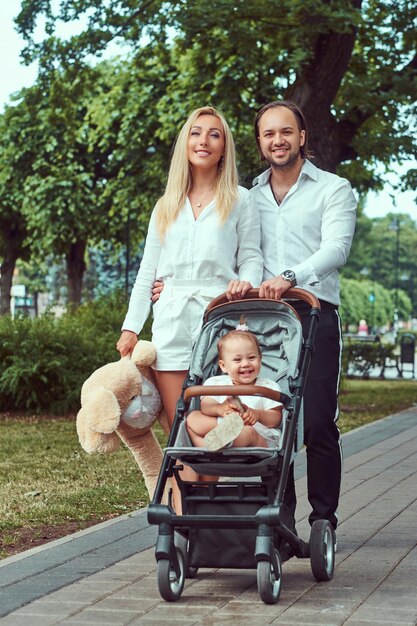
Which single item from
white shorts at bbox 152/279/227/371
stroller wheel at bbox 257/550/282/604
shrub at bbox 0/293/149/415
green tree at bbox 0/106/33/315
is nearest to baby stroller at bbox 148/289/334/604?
stroller wheel at bbox 257/550/282/604

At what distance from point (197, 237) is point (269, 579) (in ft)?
5.23

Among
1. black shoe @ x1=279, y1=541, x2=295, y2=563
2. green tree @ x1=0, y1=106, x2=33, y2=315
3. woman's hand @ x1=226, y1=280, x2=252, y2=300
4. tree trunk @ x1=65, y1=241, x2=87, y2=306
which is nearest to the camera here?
black shoe @ x1=279, y1=541, x2=295, y2=563

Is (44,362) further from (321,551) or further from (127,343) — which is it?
(321,551)

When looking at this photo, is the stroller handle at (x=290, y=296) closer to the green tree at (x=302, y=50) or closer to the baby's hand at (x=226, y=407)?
the baby's hand at (x=226, y=407)

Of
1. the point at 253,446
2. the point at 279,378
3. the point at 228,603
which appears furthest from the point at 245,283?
the point at 228,603

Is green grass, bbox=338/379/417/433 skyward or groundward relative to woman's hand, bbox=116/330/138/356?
groundward

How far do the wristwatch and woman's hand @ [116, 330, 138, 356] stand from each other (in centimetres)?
86

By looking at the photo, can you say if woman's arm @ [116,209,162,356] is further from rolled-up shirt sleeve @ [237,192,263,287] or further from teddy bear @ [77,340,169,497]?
rolled-up shirt sleeve @ [237,192,263,287]

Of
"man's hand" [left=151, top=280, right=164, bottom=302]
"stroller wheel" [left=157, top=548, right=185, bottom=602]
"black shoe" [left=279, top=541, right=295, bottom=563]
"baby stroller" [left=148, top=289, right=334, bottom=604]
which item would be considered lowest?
"stroller wheel" [left=157, top=548, right=185, bottom=602]

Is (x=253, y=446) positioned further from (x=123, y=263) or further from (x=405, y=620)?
(x=123, y=263)

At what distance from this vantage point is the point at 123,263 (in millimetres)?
49688

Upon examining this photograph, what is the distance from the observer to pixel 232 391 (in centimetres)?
471

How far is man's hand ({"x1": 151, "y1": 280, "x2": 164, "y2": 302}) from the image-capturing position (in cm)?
566

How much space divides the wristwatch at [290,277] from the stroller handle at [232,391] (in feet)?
1.92
